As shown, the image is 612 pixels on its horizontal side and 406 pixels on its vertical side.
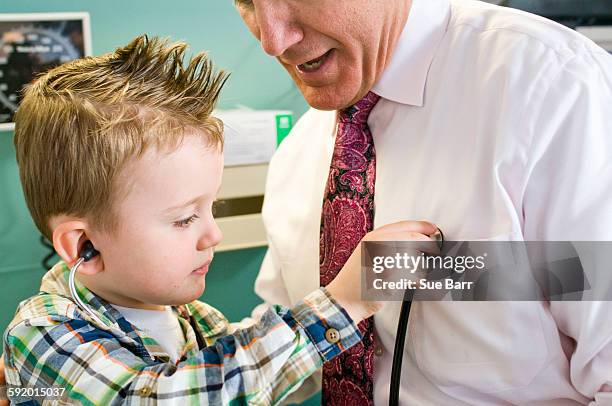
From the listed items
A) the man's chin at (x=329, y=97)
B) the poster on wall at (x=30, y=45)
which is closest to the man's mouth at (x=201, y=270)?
the man's chin at (x=329, y=97)

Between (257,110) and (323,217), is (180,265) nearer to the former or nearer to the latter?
(323,217)

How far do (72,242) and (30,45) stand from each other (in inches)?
46.4

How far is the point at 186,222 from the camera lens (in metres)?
1.15

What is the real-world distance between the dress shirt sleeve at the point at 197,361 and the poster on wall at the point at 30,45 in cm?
119

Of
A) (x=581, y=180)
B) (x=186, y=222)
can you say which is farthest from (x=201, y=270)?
(x=581, y=180)

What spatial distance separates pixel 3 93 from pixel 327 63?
1216 millimetres

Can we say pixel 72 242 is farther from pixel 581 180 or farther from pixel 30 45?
pixel 30 45

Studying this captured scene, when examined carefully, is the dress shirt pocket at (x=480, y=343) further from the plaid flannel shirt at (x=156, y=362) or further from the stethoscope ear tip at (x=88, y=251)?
the stethoscope ear tip at (x=88, y=251)

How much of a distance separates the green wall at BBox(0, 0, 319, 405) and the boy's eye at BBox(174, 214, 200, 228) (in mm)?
1235

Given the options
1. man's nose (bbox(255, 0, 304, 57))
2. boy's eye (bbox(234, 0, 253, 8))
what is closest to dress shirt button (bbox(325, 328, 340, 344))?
man's nose (bbox(255, 0, 304, 57))

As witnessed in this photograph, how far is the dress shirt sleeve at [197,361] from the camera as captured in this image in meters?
1.02

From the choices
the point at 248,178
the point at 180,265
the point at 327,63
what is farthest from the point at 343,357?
the point at 248,178

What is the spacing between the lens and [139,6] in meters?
2.28

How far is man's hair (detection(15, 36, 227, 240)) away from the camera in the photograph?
1.09 meters
